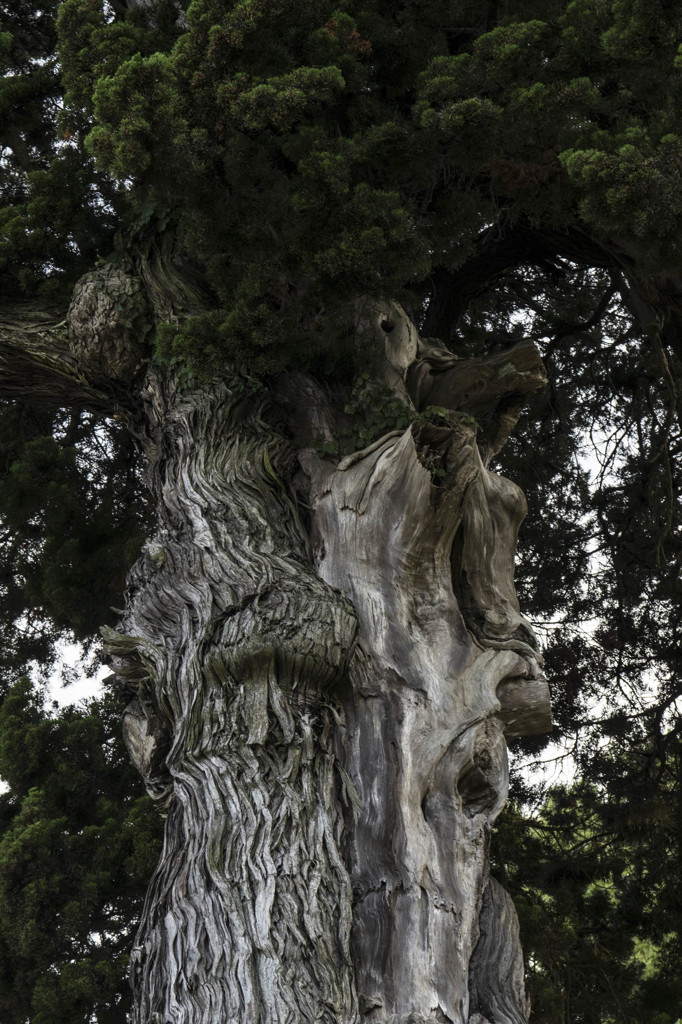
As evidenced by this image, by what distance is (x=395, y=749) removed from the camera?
4.33 metres

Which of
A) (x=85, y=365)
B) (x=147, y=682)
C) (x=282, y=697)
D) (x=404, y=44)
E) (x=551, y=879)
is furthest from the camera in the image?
(x=551, y=879)

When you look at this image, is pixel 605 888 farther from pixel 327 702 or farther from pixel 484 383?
→ pixel 327 702

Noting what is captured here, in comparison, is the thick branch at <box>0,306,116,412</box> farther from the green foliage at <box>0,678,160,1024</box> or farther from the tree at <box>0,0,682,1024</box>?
the green foliage at <box>0,678,160,1024</box>

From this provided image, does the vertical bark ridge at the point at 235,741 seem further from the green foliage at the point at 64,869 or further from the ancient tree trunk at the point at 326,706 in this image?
the green foliage at the point at 64,869

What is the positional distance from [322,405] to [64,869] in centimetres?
357

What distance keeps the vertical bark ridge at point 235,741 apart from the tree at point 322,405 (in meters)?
0.01

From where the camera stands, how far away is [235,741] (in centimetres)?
399

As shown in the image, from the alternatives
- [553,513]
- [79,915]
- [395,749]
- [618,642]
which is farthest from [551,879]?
[395,749]

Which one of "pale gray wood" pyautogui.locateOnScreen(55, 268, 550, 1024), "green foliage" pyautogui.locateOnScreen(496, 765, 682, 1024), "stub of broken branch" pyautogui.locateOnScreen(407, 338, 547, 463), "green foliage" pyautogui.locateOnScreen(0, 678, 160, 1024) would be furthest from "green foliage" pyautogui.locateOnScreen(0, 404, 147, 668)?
"green foliage" pyautogui.locateOnScreen(496, 765, 682, 1024)

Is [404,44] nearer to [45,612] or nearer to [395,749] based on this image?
[395,749]

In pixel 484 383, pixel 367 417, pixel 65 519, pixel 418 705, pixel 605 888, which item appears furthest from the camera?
pixel 605 888

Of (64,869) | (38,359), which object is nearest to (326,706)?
(38,359)

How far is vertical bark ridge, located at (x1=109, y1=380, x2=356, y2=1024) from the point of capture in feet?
11.4

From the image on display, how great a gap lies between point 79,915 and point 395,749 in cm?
320
